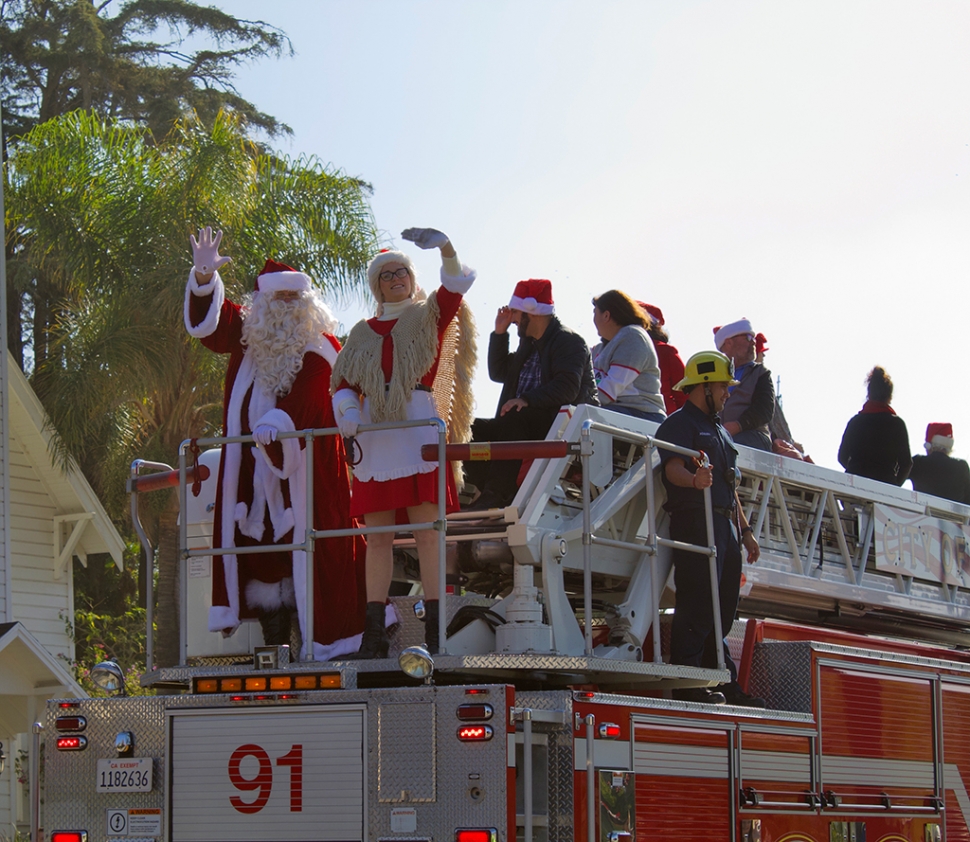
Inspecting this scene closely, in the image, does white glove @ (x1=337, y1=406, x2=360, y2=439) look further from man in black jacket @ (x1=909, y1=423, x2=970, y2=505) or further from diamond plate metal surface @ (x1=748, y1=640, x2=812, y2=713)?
man in black jacket @ (x1=909, y1=423, x2=970, y2=505)

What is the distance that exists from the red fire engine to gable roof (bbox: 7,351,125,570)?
1184cm

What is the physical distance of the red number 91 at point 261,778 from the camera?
610cm

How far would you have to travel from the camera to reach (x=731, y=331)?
31.4ft

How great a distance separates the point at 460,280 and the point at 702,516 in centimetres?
175

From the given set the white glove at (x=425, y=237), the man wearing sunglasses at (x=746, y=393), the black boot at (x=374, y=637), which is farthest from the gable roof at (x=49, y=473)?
the white glove at (x=425, y=237)

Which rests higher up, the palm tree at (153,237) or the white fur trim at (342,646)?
the palm tree at (153,237)

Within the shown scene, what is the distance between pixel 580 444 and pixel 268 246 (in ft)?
42.1

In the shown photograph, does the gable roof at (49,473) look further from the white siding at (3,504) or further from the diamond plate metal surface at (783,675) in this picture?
the diamond plate metal surface at (783,675)

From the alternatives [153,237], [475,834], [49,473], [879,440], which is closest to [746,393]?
[879,440]

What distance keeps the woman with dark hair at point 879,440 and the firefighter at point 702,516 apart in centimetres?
297

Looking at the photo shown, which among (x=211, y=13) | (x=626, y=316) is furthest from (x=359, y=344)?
(x=211, y=13)

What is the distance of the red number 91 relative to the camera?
20.0 ft

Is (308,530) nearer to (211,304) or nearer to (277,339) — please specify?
(277,339)

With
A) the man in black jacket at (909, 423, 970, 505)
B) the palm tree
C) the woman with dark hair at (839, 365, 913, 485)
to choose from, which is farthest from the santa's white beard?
the palm tree
